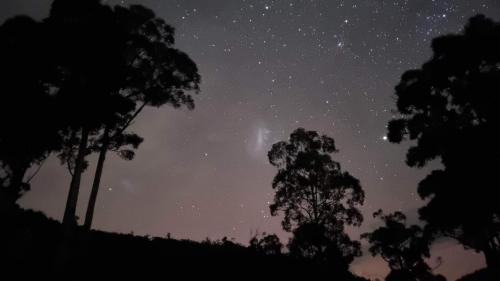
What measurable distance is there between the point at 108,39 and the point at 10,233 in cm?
948

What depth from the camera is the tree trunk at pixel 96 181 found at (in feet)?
58.5

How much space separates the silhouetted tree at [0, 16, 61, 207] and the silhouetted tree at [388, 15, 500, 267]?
18082mm

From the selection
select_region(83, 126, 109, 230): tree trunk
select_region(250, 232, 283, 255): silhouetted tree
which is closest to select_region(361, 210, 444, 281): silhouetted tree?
select_region(250, 232, 283, 255): silhouetted tree

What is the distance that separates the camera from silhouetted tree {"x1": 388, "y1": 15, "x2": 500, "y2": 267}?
51.1 ft

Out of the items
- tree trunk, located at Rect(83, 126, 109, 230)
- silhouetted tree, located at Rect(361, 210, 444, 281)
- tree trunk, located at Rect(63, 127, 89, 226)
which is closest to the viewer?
tree trunk, located at Rect(63, 127, 89, 226)

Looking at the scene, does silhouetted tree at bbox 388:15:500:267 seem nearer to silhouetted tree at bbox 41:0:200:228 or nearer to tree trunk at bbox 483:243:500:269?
tree trunk at bbox 483:243:500:269

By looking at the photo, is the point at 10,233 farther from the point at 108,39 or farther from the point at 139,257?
the point at 108,39

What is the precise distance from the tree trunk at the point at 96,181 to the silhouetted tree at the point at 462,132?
15.0 m

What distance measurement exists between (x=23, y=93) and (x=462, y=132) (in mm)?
21189

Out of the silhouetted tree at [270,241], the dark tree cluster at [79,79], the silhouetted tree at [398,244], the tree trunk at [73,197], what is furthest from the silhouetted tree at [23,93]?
the silhouetted tree at [398,244]

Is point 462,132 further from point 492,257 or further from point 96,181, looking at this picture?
point 96,181

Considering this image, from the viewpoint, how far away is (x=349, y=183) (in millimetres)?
28688

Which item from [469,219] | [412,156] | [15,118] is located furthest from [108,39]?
[469,219]

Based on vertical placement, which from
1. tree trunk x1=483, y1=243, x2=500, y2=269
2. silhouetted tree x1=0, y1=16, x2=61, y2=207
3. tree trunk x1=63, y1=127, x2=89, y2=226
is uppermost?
silhouetted tree x1=0, y1=16, x2=61, y2=207
